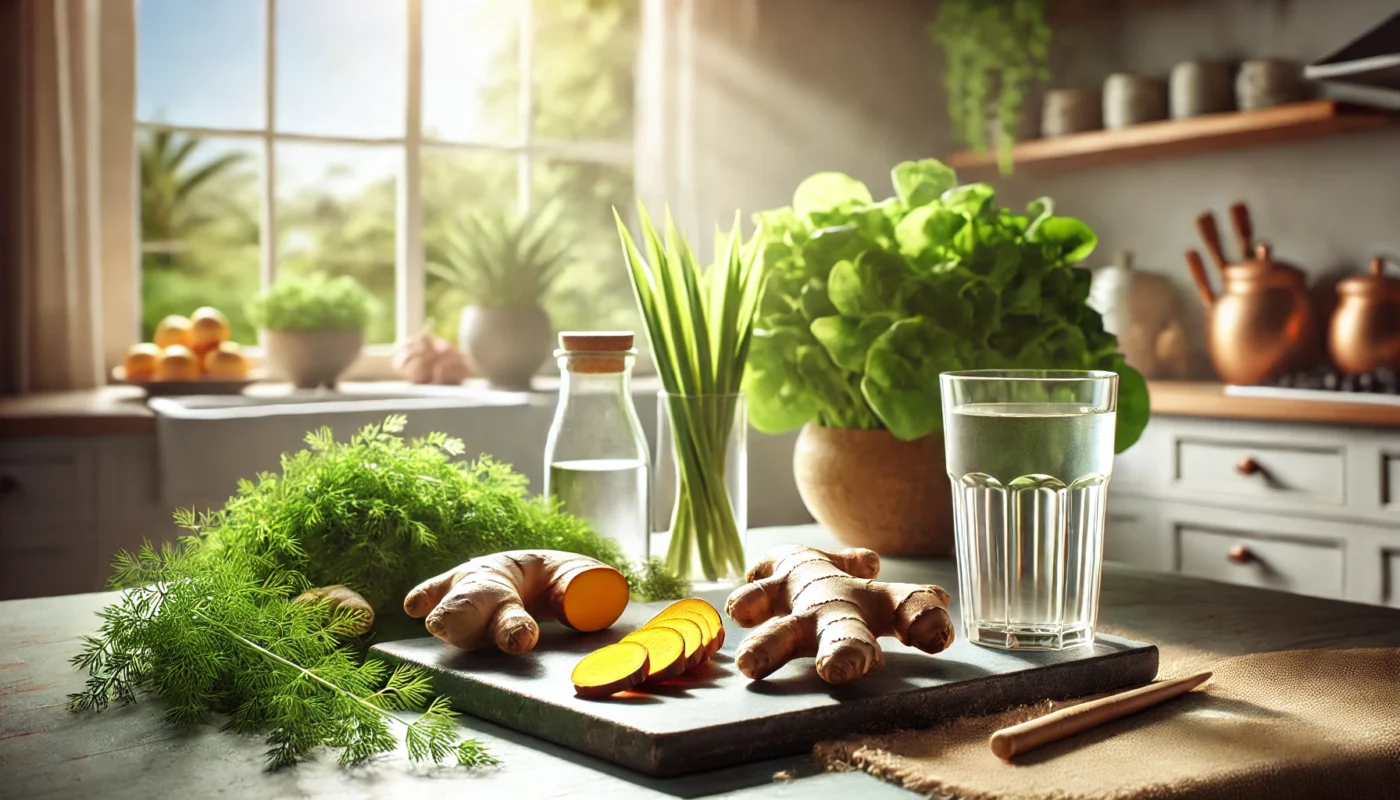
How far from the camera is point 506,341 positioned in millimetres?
2781

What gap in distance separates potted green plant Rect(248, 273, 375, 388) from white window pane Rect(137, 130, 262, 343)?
114 mm

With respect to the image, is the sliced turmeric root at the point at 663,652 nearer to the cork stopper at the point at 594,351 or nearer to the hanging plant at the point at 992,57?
the cork stopper at the point at 594,351

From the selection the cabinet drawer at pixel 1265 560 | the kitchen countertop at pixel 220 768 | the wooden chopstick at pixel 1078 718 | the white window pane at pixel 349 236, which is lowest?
the cabinet drawer at pixel 1265 560

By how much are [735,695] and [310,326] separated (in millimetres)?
2271

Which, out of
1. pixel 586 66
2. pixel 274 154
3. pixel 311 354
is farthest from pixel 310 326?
pixel 586 66

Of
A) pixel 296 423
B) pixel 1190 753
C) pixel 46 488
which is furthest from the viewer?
pixel 296 423

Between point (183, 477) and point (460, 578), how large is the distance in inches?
67.7

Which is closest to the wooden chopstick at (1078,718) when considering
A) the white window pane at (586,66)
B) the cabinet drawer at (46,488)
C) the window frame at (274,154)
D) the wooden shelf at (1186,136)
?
the cabinet drawer at (46,488)

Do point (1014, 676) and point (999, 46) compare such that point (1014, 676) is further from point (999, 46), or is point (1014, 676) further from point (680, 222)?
point (999, 46)

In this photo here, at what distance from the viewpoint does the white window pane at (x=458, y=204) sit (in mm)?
3180

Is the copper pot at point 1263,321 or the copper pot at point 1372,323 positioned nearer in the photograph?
the copper pot at point 1372,323

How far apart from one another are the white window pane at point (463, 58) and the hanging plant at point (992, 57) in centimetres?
121

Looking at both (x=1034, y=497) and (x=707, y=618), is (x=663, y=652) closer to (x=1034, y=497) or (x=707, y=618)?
(x=707, y=618)

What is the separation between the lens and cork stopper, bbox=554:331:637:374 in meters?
0.99
